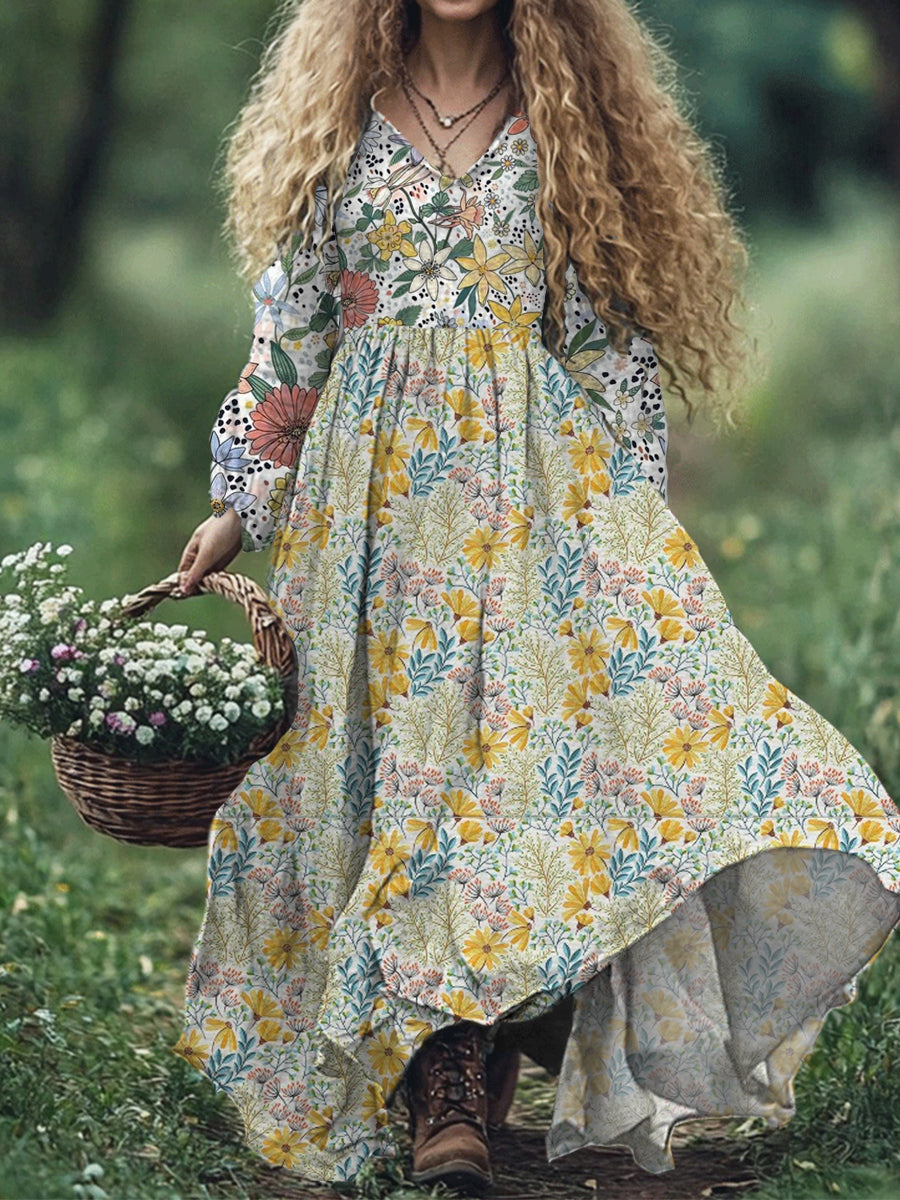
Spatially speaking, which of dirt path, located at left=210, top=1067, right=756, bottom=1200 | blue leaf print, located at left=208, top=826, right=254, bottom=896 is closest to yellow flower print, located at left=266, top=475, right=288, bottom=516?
blue leaf print, located at left=208, top=826, right=254, bottom=896

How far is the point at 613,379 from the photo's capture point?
132 inches

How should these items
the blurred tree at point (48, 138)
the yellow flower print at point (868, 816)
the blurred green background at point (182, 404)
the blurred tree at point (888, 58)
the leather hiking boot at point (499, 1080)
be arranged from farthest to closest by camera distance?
the blurred tree at point (48, 138)
the blurred tree at point (888, 58)
the blurred green background at point (182, 404)
the leather hiking boot at point (499, 1080)
the yellow flower print at point (868, 816)

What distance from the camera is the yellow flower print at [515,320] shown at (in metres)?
3.30

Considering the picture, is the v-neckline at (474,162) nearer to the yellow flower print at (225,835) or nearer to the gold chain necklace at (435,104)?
the gold chain necklace at (435,104)

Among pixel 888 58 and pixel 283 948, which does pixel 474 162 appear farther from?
pixel 888 58

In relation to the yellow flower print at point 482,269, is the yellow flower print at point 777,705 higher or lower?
lower

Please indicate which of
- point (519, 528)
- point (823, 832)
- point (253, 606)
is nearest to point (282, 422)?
point (253, 606)

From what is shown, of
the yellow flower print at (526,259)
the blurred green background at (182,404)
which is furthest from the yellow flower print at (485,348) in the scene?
the blurred green background at (182,404)

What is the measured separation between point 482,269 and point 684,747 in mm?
882

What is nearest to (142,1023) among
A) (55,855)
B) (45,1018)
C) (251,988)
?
(45,1018)

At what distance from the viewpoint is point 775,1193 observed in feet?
10.2

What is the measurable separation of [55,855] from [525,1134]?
1880mm

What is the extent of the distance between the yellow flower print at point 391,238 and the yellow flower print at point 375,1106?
140 centimetres

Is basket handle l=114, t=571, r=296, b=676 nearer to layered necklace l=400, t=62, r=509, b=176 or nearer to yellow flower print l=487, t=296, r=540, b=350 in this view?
yellow flower print l=487, t=296, r=540, b=350
